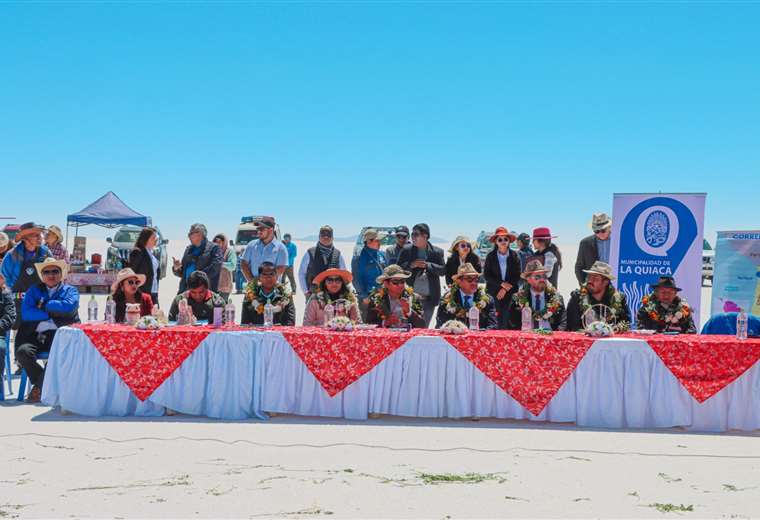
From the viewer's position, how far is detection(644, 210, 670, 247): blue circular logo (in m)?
8.74

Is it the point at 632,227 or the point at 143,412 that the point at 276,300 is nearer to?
the point at 143,412

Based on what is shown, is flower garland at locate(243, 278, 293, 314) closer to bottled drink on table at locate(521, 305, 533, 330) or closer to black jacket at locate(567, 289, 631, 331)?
bottled drink on table at locate(521, 305, 533, 330)

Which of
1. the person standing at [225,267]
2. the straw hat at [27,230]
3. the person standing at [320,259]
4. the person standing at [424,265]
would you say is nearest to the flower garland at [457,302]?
the person standing at [424,265]

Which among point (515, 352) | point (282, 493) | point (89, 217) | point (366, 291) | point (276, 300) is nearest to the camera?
point (282, 493)

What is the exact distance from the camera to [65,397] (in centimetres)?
675

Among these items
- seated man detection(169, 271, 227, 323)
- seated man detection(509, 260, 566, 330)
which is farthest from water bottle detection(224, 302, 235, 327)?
seated man detection(509, 260, 566, 330)

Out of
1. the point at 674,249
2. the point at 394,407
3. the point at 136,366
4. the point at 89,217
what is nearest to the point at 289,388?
the point at 394,407

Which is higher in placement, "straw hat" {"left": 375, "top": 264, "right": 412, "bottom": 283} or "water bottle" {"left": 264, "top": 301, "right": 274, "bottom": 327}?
"straw hat" {"left": 375, "top": 264, "right": 412, "bottom": 283}

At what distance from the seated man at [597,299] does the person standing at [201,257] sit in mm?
4326

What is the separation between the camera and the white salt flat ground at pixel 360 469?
14.6 feet

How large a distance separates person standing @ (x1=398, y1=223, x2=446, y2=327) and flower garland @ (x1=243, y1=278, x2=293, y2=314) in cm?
199

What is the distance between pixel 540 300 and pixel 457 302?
2.71 feet

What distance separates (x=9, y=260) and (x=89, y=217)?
40.0 ft

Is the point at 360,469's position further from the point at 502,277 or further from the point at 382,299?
the point at 502,277
